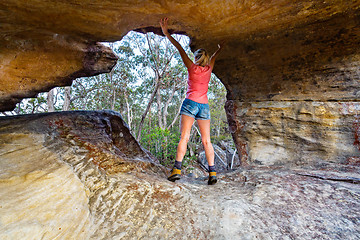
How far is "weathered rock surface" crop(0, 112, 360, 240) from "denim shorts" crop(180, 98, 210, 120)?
1.12 m

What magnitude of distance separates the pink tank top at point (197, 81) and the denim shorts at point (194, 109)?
67 mm

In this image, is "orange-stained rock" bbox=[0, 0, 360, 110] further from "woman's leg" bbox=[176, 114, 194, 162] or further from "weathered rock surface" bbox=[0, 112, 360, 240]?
"woman's leg" bbox=[176, 114, 194, 162]

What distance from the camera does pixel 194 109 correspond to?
2951 millimetres

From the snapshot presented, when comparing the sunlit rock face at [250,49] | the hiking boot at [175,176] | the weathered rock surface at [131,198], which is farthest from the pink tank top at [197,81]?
the weathered rock surface at [131,198]

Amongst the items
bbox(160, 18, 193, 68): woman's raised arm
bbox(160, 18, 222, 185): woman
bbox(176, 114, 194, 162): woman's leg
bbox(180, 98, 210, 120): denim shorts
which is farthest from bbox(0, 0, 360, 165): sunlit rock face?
bbox(176, 114, 194, 162): woman's leg

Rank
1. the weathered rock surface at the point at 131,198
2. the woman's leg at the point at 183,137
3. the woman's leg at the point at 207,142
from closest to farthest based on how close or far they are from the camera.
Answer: the weathered rock surface at the point at 131,198, the woman's leg at the point at 183,137, the woman's leg at the point at 207,142

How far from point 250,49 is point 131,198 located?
12.6ft

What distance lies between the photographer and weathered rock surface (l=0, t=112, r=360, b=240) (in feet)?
5.56

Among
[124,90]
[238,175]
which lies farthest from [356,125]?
[124,90]

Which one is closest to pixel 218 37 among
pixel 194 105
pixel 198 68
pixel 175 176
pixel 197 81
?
pixel 198 68

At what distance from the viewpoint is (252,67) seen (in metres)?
4.41

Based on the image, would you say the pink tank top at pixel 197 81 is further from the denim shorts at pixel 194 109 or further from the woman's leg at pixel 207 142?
the woman's leg at pixel 207 142

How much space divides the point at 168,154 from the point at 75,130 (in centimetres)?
580

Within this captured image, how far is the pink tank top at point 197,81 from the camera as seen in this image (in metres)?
2.95
